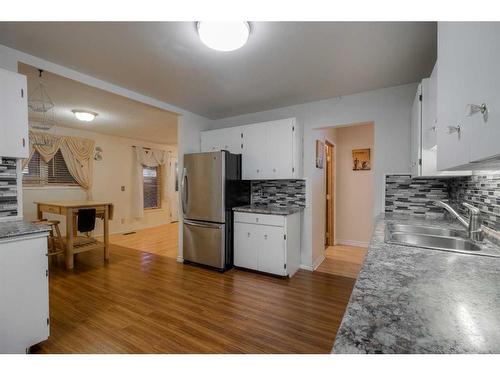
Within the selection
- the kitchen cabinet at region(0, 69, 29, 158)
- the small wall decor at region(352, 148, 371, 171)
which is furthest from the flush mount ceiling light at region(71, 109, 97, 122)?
the small wall decor at region(352, 148, 371, 171)

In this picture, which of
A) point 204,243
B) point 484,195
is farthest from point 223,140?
point 484,195

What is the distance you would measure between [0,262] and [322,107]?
339 cm

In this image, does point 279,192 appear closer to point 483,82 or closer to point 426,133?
point 426,133

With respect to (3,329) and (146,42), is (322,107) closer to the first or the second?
(146,42)

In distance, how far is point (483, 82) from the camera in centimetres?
63

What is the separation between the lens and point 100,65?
7.32 feet

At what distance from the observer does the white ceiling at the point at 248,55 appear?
169cm

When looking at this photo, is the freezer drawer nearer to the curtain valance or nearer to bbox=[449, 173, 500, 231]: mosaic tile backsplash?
bbox=[449, 173, 500, 231]: mosaic tile backsplash

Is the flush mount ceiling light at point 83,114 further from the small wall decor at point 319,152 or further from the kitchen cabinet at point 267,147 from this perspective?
the small wall decor at point 319,152

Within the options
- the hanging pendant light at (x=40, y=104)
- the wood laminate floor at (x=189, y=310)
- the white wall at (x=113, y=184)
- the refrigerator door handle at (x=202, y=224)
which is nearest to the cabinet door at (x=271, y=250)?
the wood laminate floor at (x=189, y=310)

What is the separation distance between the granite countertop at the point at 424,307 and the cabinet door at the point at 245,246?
2094mm

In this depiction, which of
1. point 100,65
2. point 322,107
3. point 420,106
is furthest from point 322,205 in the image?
point 100,65

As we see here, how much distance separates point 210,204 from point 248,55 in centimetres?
188
